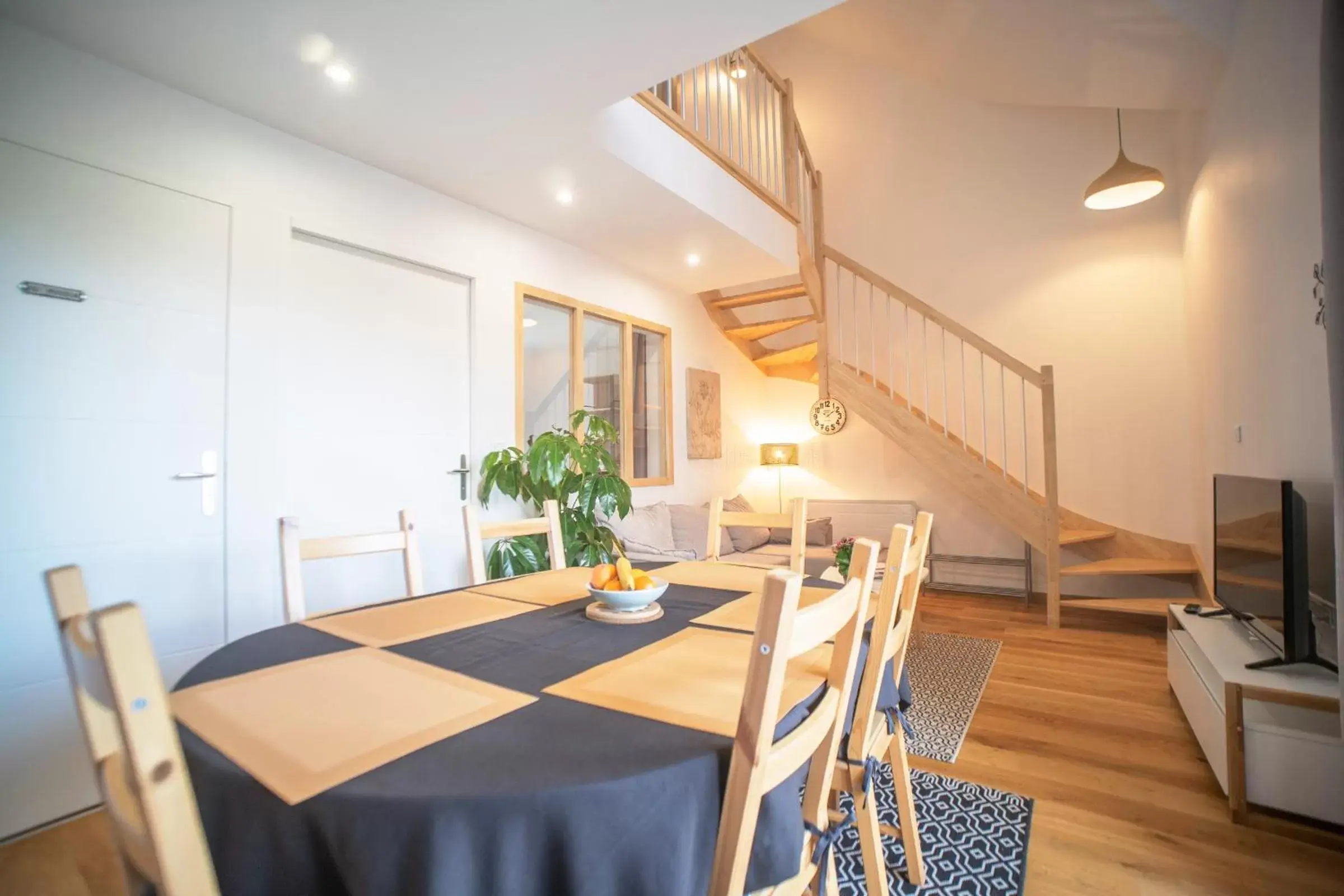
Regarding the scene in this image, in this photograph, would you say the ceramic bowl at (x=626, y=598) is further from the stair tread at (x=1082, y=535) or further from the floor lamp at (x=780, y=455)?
the floor lamp at (x=780, y=455)

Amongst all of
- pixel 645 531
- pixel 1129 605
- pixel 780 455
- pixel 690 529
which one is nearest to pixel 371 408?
pixel 645 531

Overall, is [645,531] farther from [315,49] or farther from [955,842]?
[315,49]

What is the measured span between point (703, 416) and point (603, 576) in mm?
3963

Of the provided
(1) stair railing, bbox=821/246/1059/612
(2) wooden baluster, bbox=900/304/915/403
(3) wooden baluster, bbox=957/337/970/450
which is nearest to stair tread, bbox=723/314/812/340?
(1) stair railing, bbox=821/246/1059/612

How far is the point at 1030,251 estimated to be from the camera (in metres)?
5.04

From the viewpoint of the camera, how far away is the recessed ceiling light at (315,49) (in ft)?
6.45

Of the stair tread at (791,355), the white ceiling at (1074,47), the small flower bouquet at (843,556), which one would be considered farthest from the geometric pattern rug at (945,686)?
the white ceiling at (1074,47)

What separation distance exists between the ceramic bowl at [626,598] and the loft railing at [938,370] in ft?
12.4

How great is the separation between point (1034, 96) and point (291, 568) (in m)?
4.72

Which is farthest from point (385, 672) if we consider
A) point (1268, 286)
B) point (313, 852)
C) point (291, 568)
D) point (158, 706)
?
point (1268, 286)

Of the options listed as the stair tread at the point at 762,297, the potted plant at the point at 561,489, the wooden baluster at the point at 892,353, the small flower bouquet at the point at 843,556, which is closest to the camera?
the potted plant at the point at 561,489

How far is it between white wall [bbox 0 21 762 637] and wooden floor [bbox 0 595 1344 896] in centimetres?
84

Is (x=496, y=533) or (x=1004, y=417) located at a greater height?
(x=1004, y=417)

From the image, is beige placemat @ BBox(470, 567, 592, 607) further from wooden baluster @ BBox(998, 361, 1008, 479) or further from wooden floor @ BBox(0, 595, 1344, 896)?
wooden baluster @ BBox(998, 361, 1008, 479)
